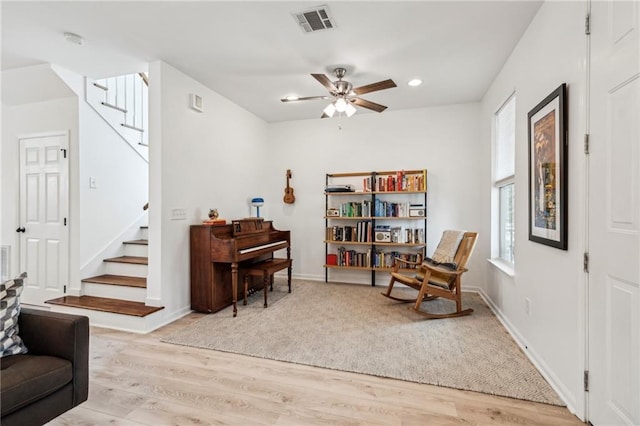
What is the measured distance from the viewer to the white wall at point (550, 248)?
1.74 metres

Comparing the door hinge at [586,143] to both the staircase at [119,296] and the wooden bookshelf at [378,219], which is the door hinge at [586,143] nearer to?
the wooden bookshelf at [378,219]

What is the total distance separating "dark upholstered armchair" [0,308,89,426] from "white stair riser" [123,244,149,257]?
96.9 inches

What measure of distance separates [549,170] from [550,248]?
1.74ft

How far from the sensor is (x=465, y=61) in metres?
3.16

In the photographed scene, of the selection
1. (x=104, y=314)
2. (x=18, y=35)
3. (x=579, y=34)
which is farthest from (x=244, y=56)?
(x=104, y=314)

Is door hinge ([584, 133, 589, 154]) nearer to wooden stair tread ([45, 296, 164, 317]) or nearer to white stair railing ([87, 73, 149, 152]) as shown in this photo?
wooden stair tread ([45, 296, 164, 317])

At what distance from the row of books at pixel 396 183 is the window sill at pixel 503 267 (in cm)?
137

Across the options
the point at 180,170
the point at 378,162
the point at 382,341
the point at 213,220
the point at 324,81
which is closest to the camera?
the point at 382,341

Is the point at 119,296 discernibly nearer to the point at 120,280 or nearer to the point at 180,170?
the point at 120,280

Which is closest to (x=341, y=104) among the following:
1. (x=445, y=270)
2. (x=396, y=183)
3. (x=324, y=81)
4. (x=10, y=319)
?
(x=324, y=81)

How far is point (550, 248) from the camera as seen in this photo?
6.83ft

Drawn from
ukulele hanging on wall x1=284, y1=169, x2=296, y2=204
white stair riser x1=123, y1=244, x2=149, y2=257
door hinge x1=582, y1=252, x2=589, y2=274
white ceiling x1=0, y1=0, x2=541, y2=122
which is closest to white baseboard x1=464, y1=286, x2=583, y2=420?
door hinge x1=582, y1=252, x2=589, y2=274

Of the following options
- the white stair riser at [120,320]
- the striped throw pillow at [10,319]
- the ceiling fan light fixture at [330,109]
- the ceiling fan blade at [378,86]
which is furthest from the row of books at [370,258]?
the striped throw pillow at [10,319]

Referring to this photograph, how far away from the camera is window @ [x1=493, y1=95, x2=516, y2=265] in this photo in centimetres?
323
